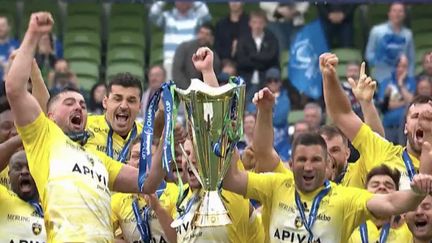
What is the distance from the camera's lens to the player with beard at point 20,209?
10.7 meters

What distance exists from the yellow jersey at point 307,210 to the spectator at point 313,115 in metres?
5.34

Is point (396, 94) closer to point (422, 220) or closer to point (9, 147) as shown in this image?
point (422, 220)

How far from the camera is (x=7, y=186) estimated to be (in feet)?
36.7

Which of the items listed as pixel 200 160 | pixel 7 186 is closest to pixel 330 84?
pixel 200 160

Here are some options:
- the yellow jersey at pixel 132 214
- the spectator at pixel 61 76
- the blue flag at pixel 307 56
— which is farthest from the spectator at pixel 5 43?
the yellow jersey at pixel 132 214

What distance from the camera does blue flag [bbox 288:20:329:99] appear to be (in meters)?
17.3

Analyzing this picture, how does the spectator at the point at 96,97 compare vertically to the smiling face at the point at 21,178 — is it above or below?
above

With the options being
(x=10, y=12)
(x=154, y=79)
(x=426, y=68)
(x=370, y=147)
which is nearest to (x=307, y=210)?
(x=370, y=147)

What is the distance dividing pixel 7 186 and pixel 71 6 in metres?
7.70

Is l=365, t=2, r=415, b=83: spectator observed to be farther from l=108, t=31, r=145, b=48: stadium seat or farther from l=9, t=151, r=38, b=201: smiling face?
l=9, t=151, r=38, b=201: smiling face

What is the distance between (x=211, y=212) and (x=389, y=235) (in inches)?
64.6

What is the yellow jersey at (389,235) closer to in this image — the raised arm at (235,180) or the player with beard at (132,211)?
the raised arm at (235,180)

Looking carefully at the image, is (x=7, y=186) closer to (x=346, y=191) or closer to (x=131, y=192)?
(x=131, y=192)

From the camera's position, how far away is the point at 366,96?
11641mm
